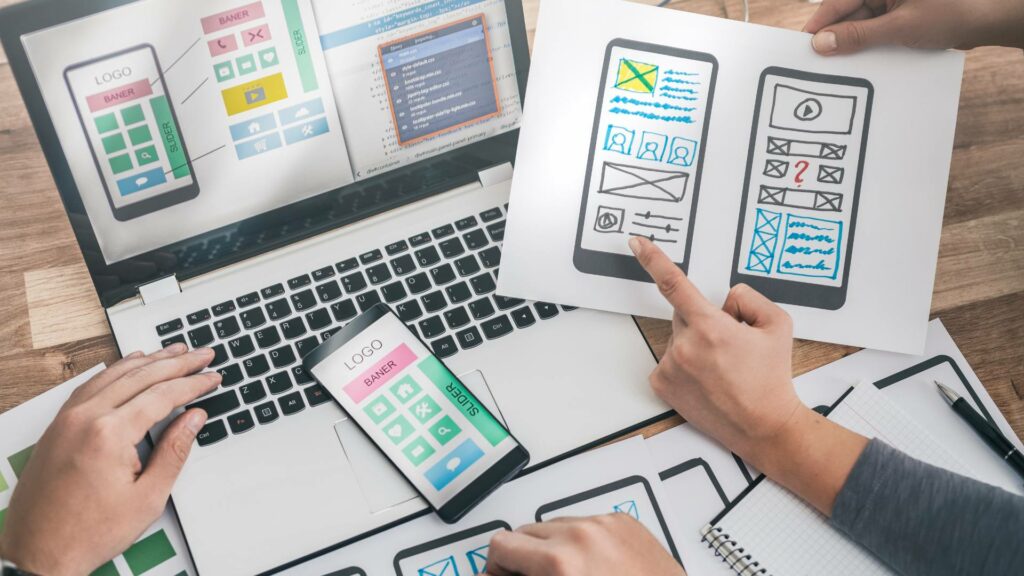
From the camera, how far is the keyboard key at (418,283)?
74cm

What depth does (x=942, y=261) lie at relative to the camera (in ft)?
2.57

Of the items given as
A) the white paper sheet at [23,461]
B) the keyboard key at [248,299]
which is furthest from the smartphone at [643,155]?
the white paper sheet at [23,461]

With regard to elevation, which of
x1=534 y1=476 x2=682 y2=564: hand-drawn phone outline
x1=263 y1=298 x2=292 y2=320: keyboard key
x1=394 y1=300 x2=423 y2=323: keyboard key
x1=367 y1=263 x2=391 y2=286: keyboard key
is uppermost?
x1=367 y1=263 x2=391 y2=286: keyboard key

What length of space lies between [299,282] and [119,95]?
0.73 ft

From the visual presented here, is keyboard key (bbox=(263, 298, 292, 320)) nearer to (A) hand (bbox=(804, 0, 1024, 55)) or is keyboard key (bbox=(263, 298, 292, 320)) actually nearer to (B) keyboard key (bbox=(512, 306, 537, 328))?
(B) keyboard key (bbox=(512, 306, 537, 328))

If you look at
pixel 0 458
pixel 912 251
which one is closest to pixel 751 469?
pixel 912 251

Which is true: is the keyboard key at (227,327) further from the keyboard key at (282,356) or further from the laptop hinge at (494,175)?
the laptop hinge at (494,175)

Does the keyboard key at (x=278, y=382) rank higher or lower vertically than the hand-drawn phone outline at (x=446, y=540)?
higher

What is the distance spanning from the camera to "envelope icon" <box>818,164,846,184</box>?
2.41 feet

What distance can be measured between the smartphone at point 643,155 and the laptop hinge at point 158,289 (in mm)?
382

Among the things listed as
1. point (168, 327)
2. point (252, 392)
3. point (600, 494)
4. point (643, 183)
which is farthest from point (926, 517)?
point (168, 327)

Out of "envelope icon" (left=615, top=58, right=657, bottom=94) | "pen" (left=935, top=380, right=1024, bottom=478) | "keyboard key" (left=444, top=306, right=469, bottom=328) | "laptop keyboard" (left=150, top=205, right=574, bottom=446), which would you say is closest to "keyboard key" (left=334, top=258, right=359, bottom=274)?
"laptop keyboard" (left=150, top=205, right=574, bottom=446)

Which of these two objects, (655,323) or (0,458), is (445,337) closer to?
(655,323)

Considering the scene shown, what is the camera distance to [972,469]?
2.25 feet
